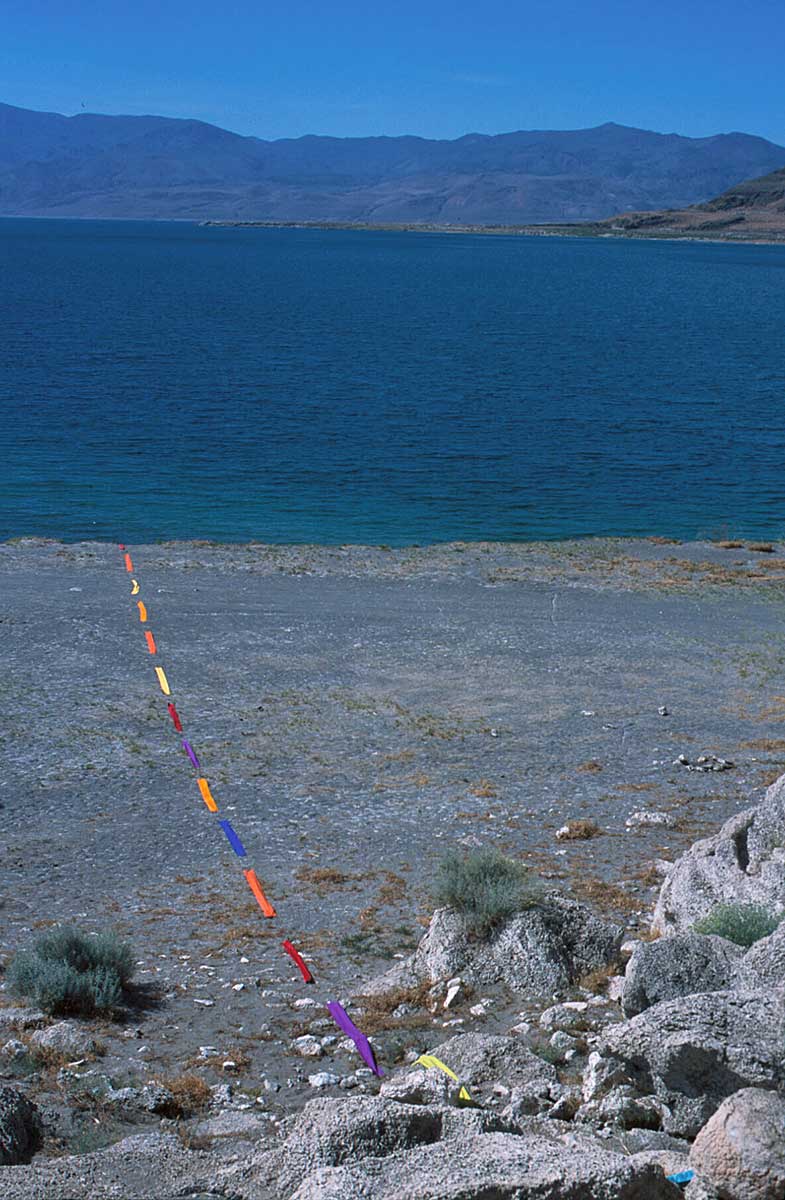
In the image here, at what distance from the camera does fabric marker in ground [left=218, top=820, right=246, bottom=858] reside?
14.2 metres

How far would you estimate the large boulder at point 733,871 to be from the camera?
34.0 feet

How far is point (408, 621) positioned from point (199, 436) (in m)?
25.3

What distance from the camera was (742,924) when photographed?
935 cm

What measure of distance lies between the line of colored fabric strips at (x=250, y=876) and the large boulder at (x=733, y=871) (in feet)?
9.61

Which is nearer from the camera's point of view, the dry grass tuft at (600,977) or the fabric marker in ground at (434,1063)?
the fabric marker in ground at (434,1063)

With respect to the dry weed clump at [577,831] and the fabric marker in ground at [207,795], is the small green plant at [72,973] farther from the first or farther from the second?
the dry weed clump at [577,831]

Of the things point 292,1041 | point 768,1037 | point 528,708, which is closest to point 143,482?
point 528,708

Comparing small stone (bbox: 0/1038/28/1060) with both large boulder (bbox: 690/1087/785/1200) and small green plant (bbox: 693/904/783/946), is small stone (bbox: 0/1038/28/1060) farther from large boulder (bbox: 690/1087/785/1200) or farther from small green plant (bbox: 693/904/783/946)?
small green plant (bbox: 693/904/783/946)

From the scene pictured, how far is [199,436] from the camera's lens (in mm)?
47875

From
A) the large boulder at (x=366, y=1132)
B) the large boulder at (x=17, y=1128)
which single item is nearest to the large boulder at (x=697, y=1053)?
the large boulder at (x=366, y=1132)

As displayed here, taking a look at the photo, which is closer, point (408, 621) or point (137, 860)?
point (137, 860)

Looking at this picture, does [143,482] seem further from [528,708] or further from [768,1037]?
[768,1037]

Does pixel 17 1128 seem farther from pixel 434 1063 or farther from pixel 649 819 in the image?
pixel 649 819

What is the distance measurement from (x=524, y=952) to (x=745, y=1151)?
4.45 metres
